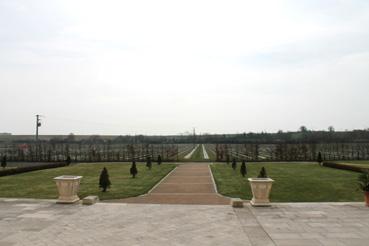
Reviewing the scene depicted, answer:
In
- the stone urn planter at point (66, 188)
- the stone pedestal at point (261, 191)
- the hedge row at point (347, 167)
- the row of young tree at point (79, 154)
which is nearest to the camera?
the stone pedestal at point (261, 191)

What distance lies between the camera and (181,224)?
10.1 meters

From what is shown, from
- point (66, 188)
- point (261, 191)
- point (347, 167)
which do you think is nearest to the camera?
point (261, 191)

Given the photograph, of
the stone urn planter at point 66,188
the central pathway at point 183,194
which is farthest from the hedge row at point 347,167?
the stone urn planter at point 66,188

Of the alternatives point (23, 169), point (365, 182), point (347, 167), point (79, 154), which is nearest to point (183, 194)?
point (365, 182)

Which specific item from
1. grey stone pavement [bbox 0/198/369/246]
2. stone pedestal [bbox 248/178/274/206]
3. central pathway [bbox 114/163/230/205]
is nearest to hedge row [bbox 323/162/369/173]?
central pathway [bbox 114/163/230/205]

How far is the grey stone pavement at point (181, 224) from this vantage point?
853 centimetres

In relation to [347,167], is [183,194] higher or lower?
lower

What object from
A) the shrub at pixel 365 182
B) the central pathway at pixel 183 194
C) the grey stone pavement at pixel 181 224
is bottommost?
the central pathway at pixel 183 194

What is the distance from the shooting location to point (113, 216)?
36.4ft

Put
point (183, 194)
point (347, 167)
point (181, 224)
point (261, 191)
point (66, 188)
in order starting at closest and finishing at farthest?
point (181, 224) < point (261, 191) < point (66, 188) < point (183, 194) < point (347, 167)

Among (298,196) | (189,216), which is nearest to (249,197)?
(298,196)

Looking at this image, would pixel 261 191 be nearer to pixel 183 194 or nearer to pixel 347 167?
pixel 183 194

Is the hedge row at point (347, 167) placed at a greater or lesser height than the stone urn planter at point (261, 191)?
lesser

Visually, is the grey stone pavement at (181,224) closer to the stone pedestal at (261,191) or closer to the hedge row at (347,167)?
the stone pedestal at (261,191)
